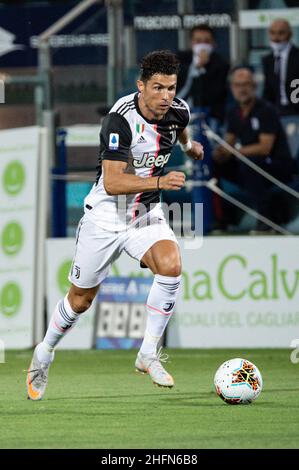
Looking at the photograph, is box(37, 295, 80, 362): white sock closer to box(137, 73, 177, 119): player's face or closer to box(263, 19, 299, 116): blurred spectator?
box(137, 73, 177, 119): player's face

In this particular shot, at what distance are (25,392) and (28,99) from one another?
6000 millimetres

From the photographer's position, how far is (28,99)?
14.5m

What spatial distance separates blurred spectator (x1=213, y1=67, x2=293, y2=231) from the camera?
1352 centimetres

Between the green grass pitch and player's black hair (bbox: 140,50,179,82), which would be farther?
player's black hair (bbox: 140,50,179,82)

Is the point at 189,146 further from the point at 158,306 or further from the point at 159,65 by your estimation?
the point at 158,306

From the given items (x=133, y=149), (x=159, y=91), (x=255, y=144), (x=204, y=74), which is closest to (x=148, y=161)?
(x=133, y=149)

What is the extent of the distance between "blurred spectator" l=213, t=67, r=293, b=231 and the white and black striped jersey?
15.1 ft

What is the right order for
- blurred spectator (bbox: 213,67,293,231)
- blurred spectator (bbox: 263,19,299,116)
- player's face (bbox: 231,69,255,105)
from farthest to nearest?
blurred spectator (bbox: 263,19,299,116) < player's face (bbox: 231,69,255,105) < blurred spectator (bbox: 213,67,293,231)

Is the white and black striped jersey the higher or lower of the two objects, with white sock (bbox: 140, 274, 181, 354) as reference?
higher

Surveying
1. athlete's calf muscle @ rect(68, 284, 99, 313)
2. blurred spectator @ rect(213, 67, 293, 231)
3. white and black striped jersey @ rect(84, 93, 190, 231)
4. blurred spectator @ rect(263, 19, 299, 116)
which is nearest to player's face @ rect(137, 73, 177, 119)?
white and black striped jersey @ rect(84, 93, 190, 231)

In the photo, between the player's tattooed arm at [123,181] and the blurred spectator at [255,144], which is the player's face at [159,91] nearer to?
the player's tattooed arm at [123,181]

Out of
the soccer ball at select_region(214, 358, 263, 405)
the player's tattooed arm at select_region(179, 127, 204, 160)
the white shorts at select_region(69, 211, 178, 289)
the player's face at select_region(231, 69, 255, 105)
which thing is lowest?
the soccer ball at select_region(214, 358, 263, 405)
